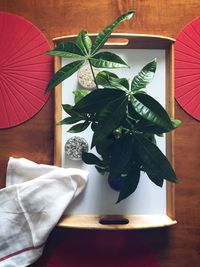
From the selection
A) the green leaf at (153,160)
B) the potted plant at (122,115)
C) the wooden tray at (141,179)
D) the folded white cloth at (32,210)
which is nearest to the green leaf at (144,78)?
the potted plant at (122,115)

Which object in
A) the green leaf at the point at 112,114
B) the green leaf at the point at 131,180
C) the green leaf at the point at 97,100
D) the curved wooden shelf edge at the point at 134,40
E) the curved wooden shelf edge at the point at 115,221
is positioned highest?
the curved wooden shelf edge at the point at 134,40

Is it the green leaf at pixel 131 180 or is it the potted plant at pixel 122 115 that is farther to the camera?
the green leaf at pixel 131 180

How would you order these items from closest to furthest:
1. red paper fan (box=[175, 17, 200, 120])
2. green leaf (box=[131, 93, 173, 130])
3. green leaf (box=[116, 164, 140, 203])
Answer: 1. green leaf (box=[131, 93, 173, 130])
2. green leaf (box=[116, 164, 140, 203])
3. red paper fan (box=[175, 17, 200, 120])

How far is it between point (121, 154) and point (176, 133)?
1.18ft

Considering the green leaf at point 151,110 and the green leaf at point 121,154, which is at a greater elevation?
the green leaf at point 151,110

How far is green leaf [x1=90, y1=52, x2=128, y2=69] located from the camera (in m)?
0.90

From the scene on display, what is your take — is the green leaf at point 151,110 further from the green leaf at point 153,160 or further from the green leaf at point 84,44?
the green leaf at point 84,44

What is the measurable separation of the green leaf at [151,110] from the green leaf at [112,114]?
27mm

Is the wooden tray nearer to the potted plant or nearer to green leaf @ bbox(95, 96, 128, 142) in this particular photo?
the potted plant

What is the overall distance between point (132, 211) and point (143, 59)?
491 mm

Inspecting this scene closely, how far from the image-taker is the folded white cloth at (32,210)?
109cm

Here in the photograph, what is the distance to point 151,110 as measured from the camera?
839 mm

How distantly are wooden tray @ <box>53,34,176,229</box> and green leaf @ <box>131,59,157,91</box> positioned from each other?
246 mm

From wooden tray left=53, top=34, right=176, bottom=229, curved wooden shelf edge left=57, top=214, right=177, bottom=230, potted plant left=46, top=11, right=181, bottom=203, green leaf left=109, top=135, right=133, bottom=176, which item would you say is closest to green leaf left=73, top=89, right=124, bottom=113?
potted plant left=46, top=11, right=181, bottom=203
